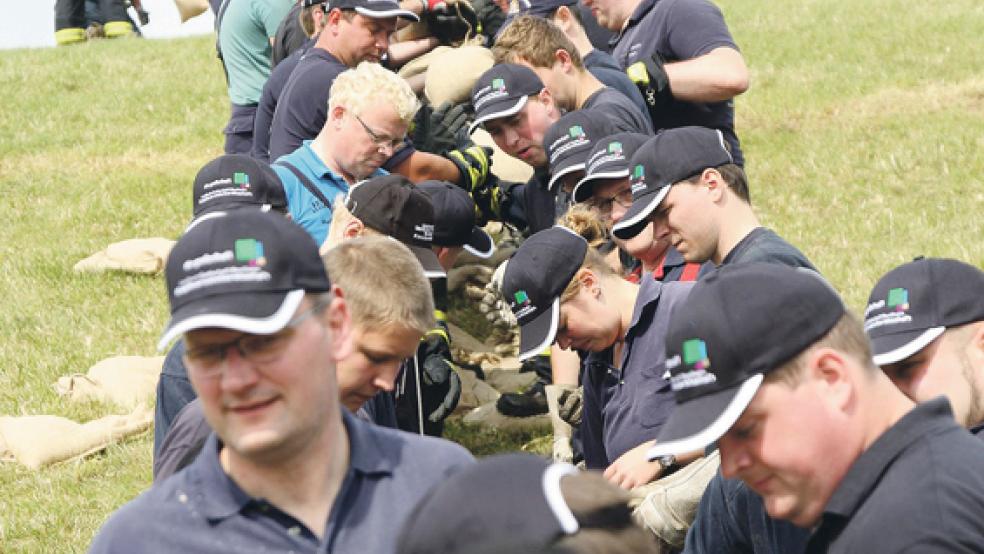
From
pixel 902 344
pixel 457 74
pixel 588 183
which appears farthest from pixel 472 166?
pixel 902 344

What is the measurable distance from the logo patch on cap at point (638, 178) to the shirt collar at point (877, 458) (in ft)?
9.36

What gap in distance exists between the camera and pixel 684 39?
8.15 m

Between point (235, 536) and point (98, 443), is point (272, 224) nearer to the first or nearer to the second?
point (235, 536)

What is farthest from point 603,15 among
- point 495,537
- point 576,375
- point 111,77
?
point 111,77

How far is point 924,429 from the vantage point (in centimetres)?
321

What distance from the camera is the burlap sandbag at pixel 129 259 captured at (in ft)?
38.4

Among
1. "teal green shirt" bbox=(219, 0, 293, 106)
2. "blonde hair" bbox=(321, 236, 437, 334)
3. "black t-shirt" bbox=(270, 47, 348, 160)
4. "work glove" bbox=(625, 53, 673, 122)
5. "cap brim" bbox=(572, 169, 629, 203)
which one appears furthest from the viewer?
"teal green shirt" bbox=(219, 0, 293, 106)

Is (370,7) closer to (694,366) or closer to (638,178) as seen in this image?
(638,178)

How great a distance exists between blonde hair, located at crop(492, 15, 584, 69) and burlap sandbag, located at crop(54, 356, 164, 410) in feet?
9.65

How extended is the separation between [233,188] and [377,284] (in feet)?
6.61

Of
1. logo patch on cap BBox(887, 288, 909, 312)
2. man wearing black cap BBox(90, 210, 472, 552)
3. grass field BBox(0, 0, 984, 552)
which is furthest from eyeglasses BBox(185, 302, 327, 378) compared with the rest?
grass field BBox(0, 0, 984, 552)

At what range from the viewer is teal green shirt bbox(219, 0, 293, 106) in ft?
35.0

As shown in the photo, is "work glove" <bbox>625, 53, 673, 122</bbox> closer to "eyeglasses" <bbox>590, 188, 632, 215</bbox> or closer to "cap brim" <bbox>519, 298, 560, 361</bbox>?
"eyeglasses" <bbox>590, 188, 632, 215</bbox>

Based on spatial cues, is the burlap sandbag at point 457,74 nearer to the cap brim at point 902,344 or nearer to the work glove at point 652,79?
the work glove at point 652,79
